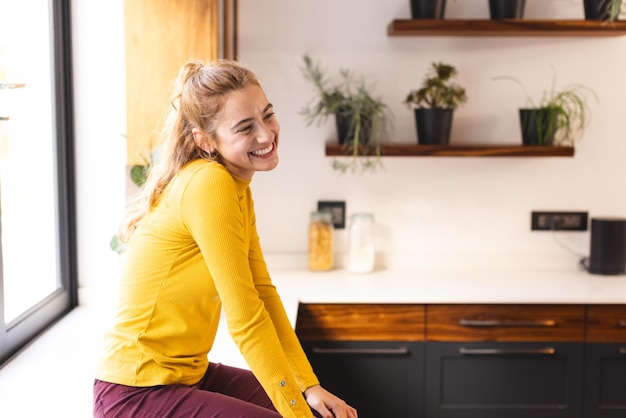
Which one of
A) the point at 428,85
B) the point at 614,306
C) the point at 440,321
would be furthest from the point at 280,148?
the point at 614,306

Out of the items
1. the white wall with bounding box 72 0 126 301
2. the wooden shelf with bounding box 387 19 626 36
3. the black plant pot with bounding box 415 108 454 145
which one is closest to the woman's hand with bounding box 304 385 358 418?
the white wall with bounding box 72 0 126 301

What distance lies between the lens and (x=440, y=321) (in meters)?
2.83

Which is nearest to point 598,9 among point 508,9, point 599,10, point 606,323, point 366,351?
point 599,10

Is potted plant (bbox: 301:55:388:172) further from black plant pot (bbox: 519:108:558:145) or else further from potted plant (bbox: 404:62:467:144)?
black plant pot (bbox: 519:108:558:145)

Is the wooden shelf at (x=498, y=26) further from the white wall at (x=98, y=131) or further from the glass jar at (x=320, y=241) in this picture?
the white wall at (x=98, y=131)

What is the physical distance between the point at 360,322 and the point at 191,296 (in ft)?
4.38

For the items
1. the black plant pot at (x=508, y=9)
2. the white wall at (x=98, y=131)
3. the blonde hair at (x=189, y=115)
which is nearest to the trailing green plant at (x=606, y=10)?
the black plant pot at (x=508, y=9)

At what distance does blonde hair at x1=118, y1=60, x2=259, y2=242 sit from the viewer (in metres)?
1.59

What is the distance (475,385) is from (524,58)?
1.35 metres

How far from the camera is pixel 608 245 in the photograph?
3.14 metres

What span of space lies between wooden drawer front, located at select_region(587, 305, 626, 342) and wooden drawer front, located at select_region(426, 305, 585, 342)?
3 cm

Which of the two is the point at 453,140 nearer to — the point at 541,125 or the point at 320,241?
the point at 541,125

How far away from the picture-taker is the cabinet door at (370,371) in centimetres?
283

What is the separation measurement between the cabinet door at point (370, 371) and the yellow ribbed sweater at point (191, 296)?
47.5 inches
